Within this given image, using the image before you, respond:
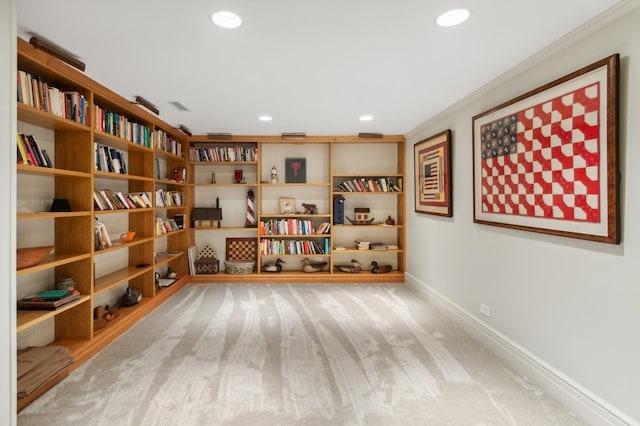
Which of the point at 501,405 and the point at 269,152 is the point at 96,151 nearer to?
the point at 269,152

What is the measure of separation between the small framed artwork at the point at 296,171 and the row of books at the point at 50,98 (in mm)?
3005

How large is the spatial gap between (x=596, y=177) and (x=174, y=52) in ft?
9.27

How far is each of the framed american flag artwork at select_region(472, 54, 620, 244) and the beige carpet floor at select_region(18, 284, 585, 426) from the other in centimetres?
119

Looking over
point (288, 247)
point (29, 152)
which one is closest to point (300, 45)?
point (29, 152)

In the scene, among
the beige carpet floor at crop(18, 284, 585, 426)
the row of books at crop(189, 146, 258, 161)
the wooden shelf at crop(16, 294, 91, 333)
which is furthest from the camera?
the row of books at crop(189, 146, 258, 161)

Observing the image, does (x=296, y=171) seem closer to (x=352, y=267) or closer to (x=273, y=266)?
(x=273, y=266)

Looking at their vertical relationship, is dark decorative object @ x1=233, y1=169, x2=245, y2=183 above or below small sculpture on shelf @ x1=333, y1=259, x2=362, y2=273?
above

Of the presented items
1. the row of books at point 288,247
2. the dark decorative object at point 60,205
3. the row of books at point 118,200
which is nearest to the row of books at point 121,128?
the row of books at point 118,200

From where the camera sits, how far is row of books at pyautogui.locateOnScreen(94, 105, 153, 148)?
3.00m

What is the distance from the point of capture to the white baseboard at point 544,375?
181cm

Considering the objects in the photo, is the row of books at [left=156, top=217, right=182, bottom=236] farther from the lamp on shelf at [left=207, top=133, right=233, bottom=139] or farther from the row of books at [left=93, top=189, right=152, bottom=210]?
the lamp on shelf at [left=207, top=133, right=233, bottom=139]

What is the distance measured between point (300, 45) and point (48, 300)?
8.64 ft

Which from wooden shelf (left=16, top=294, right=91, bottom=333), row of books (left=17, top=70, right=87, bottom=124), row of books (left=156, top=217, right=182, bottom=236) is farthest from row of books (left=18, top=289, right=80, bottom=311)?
row of books (left=156, top=217, right=182, bottom=236)

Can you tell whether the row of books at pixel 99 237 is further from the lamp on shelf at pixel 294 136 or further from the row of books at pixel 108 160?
the lamp on shelf at pixel 294 136
